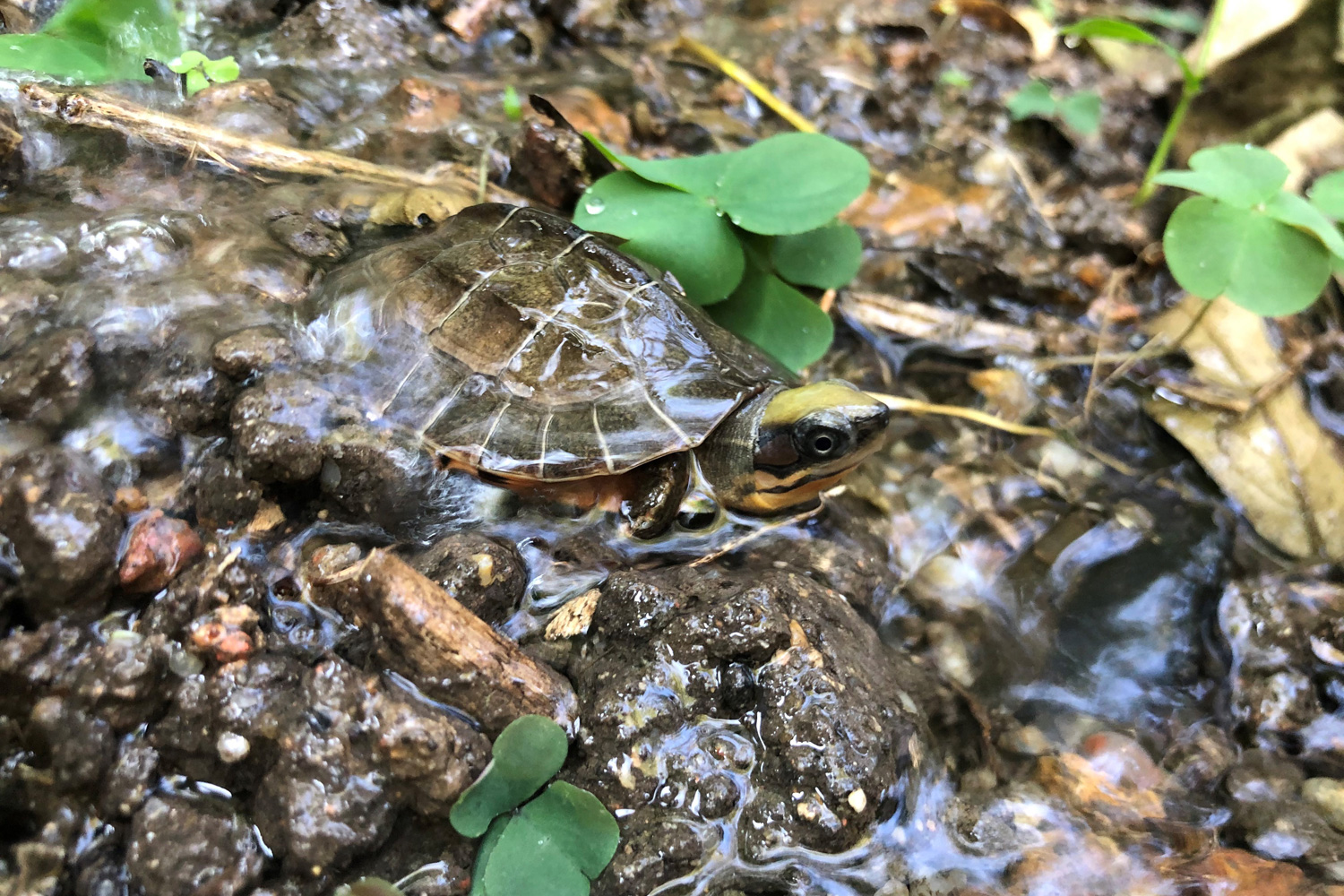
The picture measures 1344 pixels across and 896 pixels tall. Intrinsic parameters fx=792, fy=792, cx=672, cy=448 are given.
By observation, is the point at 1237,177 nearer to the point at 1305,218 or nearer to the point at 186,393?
the point at 1305,218

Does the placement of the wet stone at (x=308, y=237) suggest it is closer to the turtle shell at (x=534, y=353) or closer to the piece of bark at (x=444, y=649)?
the turtle shell at (x=534, y=353)

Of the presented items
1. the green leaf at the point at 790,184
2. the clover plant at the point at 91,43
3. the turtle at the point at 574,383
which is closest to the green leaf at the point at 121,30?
the clover plant at the point at 91,43

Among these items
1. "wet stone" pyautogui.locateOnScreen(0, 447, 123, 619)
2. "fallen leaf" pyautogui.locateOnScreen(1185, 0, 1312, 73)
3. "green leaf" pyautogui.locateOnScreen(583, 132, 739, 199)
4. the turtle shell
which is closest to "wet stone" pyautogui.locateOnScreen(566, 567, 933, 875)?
the turtle shell

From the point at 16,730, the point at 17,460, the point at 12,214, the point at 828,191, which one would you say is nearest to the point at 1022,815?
the point at 828,191

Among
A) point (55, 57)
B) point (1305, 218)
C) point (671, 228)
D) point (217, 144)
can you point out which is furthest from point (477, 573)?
point (1305, 218)

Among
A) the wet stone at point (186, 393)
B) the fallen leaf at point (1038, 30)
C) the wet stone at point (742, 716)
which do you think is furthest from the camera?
the fallen leaf at point (1038, 30)

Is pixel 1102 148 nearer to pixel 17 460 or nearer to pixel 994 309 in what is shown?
pixel 994 309
